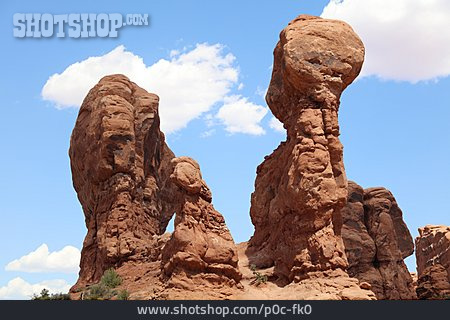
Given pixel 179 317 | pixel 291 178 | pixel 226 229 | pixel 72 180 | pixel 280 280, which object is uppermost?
pixel 72 180

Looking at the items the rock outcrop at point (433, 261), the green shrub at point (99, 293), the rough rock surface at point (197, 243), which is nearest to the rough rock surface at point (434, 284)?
the rock outcrop at point (433, 261)

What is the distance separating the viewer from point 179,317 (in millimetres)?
24578

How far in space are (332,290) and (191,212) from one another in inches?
276

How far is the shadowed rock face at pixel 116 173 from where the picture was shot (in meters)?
38.7

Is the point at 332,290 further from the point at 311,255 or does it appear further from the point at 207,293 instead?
the point at 207,293

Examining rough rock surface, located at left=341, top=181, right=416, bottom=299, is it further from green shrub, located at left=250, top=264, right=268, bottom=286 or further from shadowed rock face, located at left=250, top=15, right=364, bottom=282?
green shrub, located at left=250, top=264, right=268, bottom=286

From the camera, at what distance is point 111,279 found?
35156 mm

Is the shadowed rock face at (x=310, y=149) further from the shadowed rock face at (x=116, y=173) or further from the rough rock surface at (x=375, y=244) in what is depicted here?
the rough rock surface at (x=375, y=244)

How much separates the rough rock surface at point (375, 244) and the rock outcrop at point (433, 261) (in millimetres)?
1562

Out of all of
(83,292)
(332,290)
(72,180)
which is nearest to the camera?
(332,290)

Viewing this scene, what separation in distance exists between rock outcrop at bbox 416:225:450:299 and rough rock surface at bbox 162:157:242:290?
1630 cm

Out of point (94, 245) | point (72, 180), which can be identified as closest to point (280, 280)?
point (94, 245)

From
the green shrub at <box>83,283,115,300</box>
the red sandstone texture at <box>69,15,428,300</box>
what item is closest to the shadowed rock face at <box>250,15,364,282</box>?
the red sandstone texture at <box>69,15,428,300</box>

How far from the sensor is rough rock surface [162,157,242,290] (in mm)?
30281
